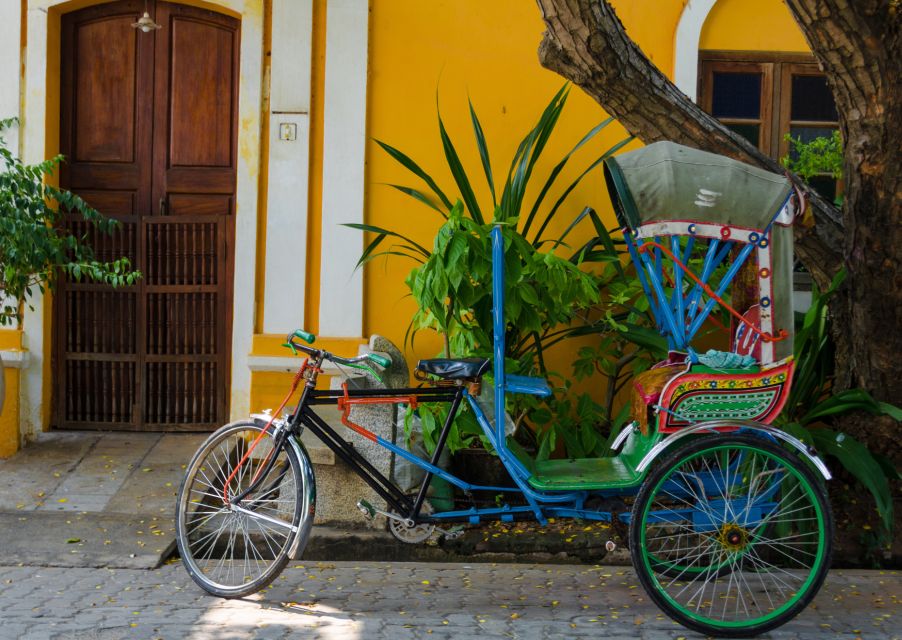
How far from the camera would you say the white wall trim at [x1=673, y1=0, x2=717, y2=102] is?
612 centimetres

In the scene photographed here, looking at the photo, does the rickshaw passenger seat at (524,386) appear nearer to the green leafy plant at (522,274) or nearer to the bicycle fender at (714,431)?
the bicycle fender at (714,431)

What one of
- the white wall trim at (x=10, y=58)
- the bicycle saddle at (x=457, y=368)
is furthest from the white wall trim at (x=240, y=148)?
the bicycle saddle at (x=457, y=368)

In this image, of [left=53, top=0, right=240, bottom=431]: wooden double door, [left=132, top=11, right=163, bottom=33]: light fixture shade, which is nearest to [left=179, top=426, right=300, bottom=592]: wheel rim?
[left=53, top=0, right=240, bottom=431]: wooden double door

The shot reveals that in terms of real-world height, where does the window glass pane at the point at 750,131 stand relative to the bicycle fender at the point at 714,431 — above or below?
above

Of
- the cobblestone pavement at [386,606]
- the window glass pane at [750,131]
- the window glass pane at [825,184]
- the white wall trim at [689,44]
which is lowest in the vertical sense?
the cobblestone pavement at [386,606]

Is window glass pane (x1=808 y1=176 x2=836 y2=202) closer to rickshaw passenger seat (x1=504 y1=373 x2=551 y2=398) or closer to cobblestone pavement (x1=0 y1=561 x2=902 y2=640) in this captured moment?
cobblestone pavement (x1=0 y1=561 x2=902 y2=640)

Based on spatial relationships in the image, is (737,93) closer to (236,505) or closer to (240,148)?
(240,148)

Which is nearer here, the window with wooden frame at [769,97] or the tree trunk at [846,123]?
the tree trunk at [846,123]

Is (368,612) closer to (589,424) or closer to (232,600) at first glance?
(232,600)

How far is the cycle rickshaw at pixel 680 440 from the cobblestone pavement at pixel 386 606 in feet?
0.52

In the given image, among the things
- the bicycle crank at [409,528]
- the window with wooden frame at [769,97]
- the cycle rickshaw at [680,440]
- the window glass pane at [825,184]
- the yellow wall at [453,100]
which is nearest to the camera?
the cycle rickshaw at [680,440]

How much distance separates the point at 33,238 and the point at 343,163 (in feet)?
5.78

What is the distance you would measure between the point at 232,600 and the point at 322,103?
3.10 metres

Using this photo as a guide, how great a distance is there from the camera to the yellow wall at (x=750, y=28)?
623 centimetres
